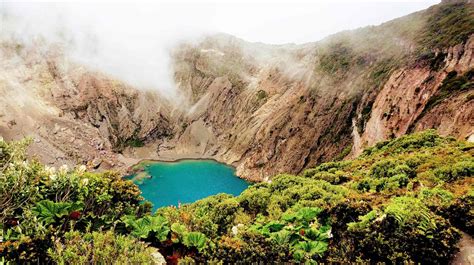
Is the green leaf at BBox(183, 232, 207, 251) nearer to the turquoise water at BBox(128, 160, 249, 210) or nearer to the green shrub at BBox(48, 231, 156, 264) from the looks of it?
the green shrub at BBox(48, 231, 156, 264)

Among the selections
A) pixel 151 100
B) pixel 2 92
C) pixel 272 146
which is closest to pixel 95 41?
pixel 151 100

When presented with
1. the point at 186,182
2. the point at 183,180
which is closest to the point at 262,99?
the point at 183,180

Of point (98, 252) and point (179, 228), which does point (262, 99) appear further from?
point (98, 252)

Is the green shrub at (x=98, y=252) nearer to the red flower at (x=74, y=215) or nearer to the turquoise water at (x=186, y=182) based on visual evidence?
the red flower at (x=74, y=215)

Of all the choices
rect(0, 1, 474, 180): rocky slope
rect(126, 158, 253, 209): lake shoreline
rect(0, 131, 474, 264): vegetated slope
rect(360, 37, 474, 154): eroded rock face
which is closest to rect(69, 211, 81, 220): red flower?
rect(0, 131, 474, 264): vegetated slope

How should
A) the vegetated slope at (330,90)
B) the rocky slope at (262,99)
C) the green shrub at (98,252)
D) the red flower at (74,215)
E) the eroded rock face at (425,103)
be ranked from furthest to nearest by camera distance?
the rocky slope at (262,99) < the vegetated slope at (330,90) < the eroded rock face at (425,103) < the red flower at (74,215) < the green shrub at (98,252)

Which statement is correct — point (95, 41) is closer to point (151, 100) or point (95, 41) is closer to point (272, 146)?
point (151, 100)

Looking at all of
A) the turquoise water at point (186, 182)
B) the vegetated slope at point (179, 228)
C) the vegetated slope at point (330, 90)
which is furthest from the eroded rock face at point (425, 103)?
Answer: the turquoise water at point (186, 182)
